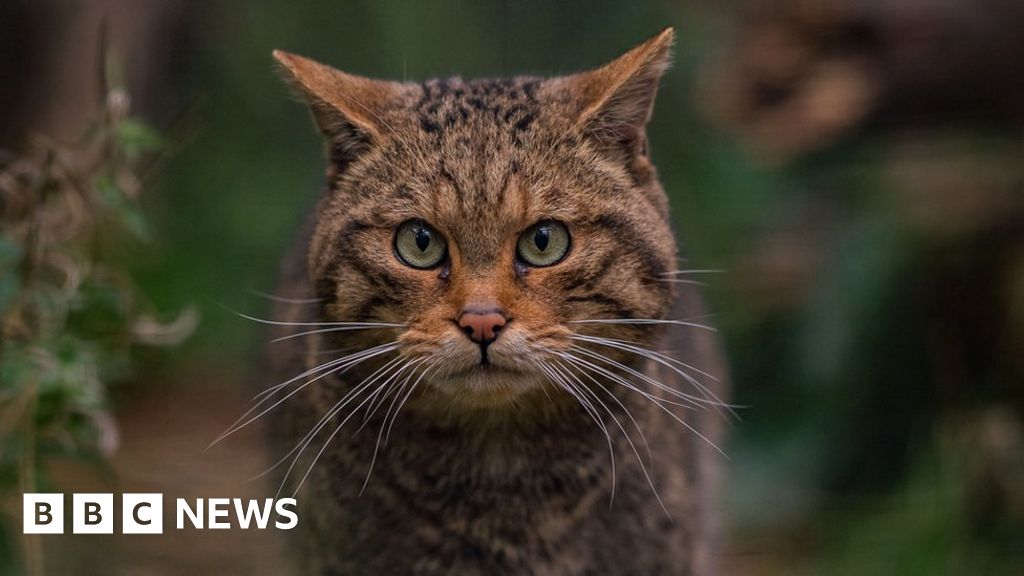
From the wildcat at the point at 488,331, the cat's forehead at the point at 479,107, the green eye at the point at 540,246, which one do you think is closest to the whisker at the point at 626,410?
the wildcat at the point at 488,331

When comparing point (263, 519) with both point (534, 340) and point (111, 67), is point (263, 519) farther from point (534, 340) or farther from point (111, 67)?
point (111, 67)

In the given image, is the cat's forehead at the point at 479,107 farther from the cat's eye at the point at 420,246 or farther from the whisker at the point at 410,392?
the whisker at the point at 410,392

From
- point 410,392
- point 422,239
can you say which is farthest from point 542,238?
point 410,392

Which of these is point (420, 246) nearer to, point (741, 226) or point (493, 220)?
point (493, 220)

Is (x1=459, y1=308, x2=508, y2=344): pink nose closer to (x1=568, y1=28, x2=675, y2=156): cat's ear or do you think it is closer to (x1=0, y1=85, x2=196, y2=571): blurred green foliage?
(x1=568, y1=28, x2=675, y2=156): cat's ear

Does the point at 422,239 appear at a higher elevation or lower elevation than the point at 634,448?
higher

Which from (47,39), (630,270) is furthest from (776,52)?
(47,39)
